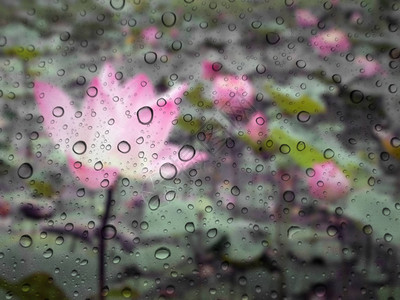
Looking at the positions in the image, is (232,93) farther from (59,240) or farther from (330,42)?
(59,240)

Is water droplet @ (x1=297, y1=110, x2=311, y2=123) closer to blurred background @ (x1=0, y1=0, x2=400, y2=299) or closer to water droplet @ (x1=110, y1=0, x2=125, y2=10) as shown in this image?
blurred background @ (x1=0, y1=0, x2=400, y2=299)

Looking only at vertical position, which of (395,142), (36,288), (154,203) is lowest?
(36,288)

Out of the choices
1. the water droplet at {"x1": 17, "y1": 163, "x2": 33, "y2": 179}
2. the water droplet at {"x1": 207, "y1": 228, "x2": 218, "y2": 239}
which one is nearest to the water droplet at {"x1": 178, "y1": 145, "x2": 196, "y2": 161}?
the water droplet at {"x1": 207, "y1": 228, "x2": 218, "y2": 239}

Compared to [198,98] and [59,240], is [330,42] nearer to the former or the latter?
[198,98]

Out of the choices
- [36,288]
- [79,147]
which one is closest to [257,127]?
[79,147]

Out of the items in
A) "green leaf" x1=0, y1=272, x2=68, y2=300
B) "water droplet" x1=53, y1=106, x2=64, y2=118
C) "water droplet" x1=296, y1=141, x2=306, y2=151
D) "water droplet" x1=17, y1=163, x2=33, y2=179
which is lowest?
"green leaf" x1=0, y1=272, x2=68, y2=300

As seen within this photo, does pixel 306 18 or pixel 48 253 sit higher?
pixel 306 18
